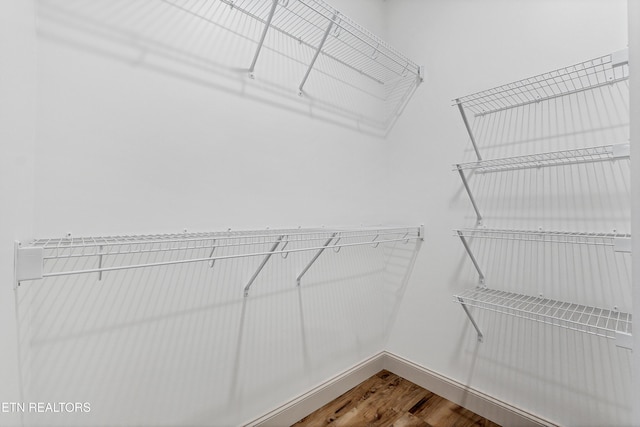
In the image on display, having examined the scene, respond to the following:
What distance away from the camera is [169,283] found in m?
1.06

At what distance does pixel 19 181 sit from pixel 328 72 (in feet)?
4.57

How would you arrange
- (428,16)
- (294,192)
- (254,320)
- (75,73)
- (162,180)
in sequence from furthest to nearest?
(428,16)
(294,192)
(254,320)
(162,180)
(75,73)

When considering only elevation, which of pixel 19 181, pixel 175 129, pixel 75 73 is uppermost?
pixel 75 73

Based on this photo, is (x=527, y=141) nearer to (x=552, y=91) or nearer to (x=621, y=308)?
(x=552, y=91)

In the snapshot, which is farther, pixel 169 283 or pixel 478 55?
pixel 478 55

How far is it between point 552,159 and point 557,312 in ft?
2.11

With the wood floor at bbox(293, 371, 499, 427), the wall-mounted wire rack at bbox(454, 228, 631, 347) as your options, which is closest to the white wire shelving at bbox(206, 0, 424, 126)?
the wall-mounted wire rack at bbox(454, 228, 631, 347)

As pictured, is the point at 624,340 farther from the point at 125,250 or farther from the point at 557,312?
the point at 125,250

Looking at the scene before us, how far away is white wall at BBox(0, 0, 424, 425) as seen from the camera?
0.83 m

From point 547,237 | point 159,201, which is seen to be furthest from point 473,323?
point 159,201

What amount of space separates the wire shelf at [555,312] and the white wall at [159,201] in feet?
2.60

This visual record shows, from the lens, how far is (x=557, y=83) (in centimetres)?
125

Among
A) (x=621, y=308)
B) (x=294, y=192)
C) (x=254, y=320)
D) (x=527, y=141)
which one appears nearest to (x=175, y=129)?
(x=294, y=192)

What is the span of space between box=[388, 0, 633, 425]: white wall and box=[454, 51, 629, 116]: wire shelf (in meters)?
0.05
